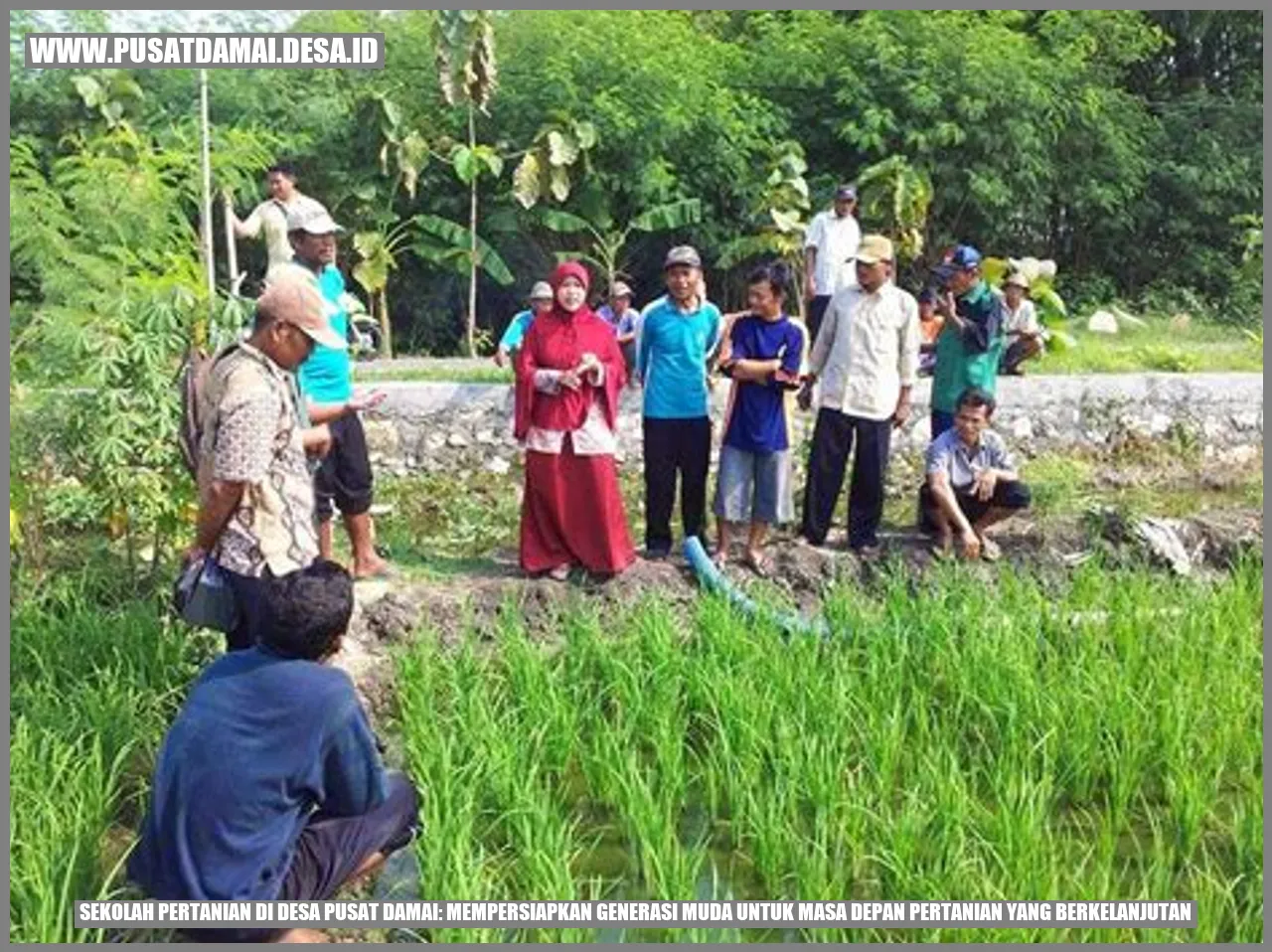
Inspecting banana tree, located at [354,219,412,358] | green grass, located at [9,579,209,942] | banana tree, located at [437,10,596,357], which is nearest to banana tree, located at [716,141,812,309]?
banana tree, located at [437,10,596,357]

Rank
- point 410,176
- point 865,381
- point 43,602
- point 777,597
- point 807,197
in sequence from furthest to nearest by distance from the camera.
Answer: point 807,197, point 410,176, point 865,381, point 777,597, point 43,602

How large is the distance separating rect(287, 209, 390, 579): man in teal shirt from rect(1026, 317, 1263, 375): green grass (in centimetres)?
513

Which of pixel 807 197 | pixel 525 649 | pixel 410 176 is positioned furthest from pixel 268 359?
pixel 807 197

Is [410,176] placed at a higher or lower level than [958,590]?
higher

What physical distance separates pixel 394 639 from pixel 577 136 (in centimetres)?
702

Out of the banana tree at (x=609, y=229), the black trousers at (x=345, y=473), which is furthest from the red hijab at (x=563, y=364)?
the banana tree at (x=609, y=229)

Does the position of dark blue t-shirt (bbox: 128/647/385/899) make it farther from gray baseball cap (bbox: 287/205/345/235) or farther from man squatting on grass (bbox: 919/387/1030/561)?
man squatting on grass (bbox: 919/387/1030/561)

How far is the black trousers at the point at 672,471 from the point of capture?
5.08 meters

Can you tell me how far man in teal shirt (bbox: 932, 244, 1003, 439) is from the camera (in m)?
5.33

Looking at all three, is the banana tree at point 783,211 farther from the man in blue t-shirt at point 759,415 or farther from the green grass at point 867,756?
the green grass at point 867,756

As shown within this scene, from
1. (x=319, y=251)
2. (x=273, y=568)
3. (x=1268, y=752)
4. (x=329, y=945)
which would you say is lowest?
(x=329, y=945)

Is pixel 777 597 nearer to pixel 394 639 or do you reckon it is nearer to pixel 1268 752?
pixel 394 639

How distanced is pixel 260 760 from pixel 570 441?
7.77 feet

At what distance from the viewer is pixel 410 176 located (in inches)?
403
